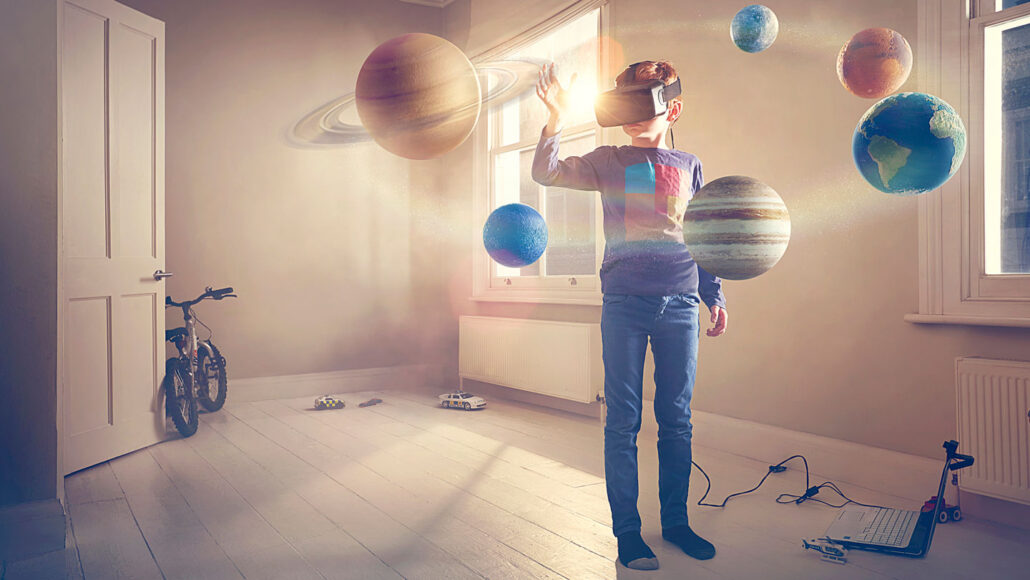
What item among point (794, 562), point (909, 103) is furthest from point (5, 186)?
point (794, 562)

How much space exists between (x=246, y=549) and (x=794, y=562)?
1.59 m

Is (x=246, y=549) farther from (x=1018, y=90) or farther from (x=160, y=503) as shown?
(x=1018, y=90)

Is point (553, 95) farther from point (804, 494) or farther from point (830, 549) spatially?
point (804, 494)

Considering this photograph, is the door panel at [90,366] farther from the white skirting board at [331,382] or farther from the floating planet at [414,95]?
the floating planet at [414,95]

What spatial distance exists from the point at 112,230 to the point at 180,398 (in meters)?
0.94

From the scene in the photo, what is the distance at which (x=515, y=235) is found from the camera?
188 cm

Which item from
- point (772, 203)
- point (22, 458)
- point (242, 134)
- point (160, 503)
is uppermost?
point (242, 134)

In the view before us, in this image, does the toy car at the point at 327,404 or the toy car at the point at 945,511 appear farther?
the toy car at the point at 327,404

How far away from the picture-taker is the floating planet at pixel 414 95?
1.44m

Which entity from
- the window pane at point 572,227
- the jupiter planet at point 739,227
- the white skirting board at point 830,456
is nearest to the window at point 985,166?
the white skirting board at point 830,456

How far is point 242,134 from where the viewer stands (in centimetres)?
479

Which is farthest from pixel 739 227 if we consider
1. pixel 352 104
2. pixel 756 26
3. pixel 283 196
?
pixel 352 104

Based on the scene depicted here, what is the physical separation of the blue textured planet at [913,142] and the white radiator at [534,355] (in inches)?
101

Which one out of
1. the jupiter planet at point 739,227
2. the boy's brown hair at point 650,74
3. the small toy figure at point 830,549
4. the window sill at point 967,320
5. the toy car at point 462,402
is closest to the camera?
the jupiter planet at point 739,227
